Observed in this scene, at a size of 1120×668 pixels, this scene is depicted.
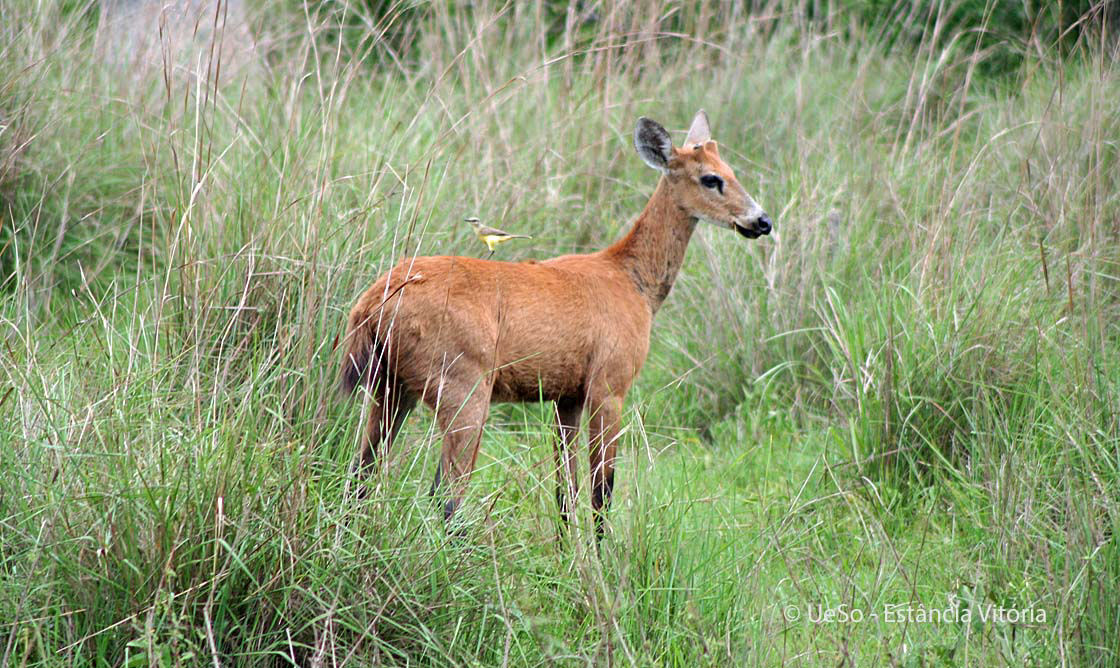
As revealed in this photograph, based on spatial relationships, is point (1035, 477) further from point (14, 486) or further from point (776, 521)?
point (14, 486)

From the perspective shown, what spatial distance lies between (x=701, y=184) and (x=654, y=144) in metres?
0.29

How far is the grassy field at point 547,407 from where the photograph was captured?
3.13m

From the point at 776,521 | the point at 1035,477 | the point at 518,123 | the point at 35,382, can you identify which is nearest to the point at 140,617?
the point at 35,382

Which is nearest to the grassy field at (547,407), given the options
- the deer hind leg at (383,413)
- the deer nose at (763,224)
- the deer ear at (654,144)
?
the deer hind leg at (383,413)

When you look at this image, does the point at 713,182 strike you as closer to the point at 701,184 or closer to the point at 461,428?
the point at 701,184

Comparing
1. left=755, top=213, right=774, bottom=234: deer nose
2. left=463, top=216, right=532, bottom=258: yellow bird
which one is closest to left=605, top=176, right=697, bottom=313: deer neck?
left=755, top=213, right=774, bottom=234: deer nose

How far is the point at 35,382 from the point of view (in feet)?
11.9

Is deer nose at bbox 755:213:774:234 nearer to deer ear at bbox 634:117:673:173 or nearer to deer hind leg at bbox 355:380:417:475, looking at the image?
deer ear at bbox 634:117:673:173

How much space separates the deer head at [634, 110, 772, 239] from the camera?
211 inches

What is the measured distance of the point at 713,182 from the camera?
538 cm

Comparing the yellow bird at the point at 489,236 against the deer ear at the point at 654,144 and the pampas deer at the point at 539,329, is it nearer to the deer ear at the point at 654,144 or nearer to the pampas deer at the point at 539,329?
the pampas deer at the point at 539,329

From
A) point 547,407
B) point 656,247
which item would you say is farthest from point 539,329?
point 547,407

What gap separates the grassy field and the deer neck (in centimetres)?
64

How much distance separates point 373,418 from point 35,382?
4.12ft
